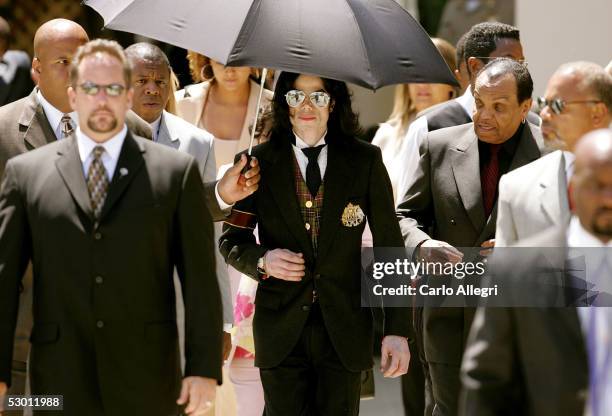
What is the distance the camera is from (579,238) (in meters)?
4.09

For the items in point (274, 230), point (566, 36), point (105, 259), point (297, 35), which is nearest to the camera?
point (105, 259)

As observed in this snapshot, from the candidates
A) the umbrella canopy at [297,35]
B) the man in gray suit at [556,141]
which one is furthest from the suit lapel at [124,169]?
the man in gray suit at [556,141]

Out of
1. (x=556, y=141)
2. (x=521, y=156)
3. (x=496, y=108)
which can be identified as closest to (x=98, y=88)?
(x=556, y=141)

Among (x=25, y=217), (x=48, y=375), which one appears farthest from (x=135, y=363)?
(x=25, y=217)

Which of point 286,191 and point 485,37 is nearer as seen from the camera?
point 286,191

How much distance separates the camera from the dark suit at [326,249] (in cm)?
562

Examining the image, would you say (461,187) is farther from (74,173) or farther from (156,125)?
(74,173)

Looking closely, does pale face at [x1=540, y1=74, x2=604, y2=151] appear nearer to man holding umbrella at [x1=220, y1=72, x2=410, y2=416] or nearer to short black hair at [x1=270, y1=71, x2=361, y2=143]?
man holding umbrella at [x1=220, y1=72, x2=410, y2=416]

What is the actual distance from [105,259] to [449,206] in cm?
203

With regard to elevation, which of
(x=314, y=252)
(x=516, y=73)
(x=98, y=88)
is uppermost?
(x=516, y=73)

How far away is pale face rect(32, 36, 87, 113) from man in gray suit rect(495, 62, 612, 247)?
81.4 inches

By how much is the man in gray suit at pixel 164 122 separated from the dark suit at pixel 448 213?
97cm

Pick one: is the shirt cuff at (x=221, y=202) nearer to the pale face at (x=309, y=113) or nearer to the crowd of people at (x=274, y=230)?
the crowd of people at (x=274, y=230)

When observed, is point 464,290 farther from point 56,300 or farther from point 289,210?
point 56,300
